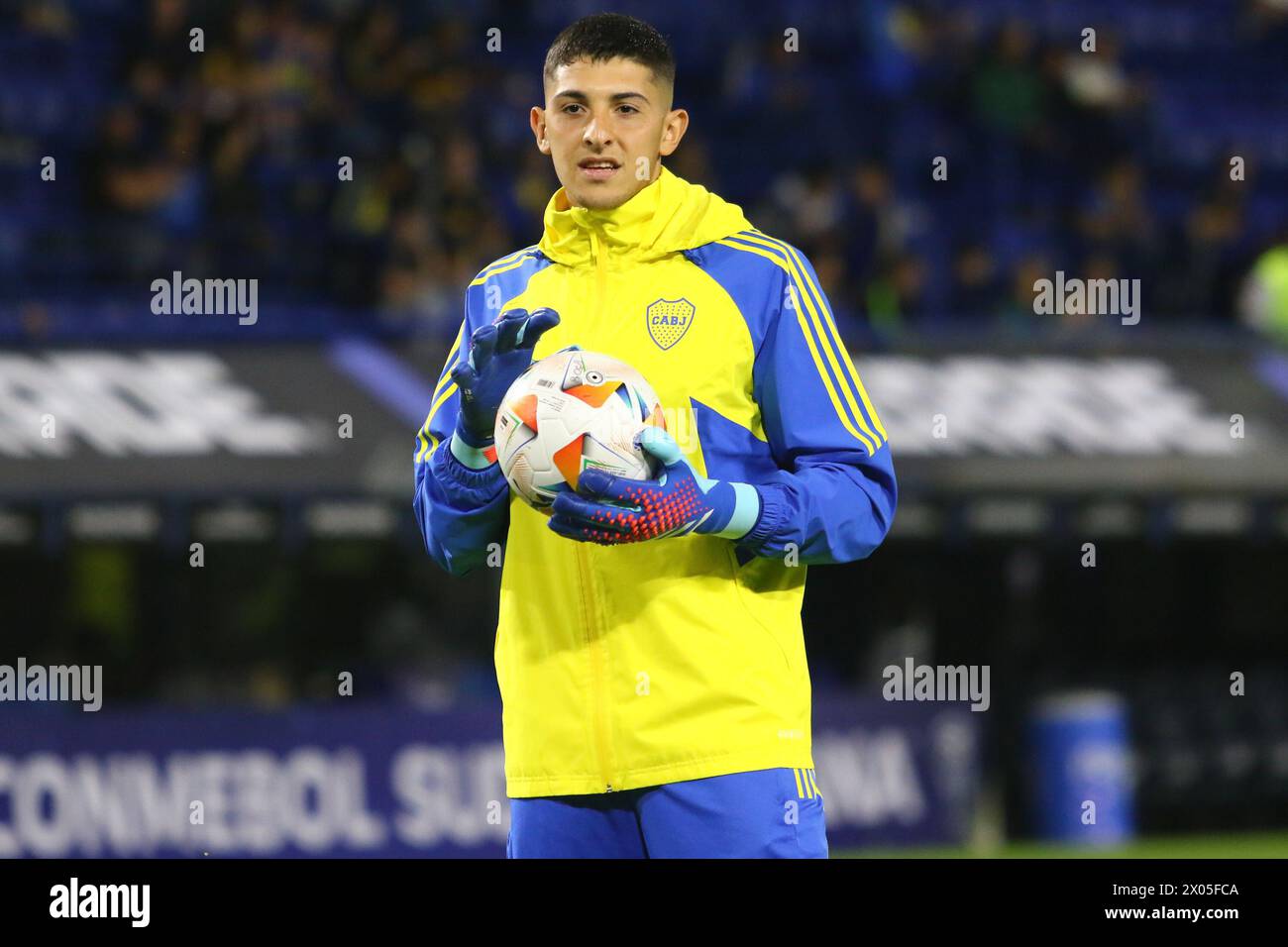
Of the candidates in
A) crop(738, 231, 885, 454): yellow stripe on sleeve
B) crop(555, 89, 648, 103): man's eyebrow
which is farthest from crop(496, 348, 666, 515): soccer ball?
crop(555, 89, 648, 103): man's eyebrow

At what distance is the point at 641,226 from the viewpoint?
3.93 meters

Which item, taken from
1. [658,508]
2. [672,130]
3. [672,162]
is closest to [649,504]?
[658,508]

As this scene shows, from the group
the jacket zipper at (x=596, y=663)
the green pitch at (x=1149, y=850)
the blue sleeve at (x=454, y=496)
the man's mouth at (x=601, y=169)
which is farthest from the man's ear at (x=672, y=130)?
the green pitch at (x=1149, y=850)

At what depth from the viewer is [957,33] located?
15.2m

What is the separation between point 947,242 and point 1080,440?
2.31m

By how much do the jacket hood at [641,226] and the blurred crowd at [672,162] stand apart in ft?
24.7

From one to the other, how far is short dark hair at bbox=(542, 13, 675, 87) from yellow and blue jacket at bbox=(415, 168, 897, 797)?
0.80ft

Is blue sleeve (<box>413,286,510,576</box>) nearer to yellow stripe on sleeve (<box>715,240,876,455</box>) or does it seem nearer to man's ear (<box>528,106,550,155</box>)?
man's ear (<box>528,106,550,155</box>)

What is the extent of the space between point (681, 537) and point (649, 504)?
0.22 meters

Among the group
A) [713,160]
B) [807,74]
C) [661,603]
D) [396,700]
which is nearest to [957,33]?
[807,74]

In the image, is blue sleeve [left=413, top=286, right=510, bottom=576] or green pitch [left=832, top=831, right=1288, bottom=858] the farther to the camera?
green pitch [left=832, top=831, right=1288, bottom=858]

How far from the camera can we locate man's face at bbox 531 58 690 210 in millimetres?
3883
